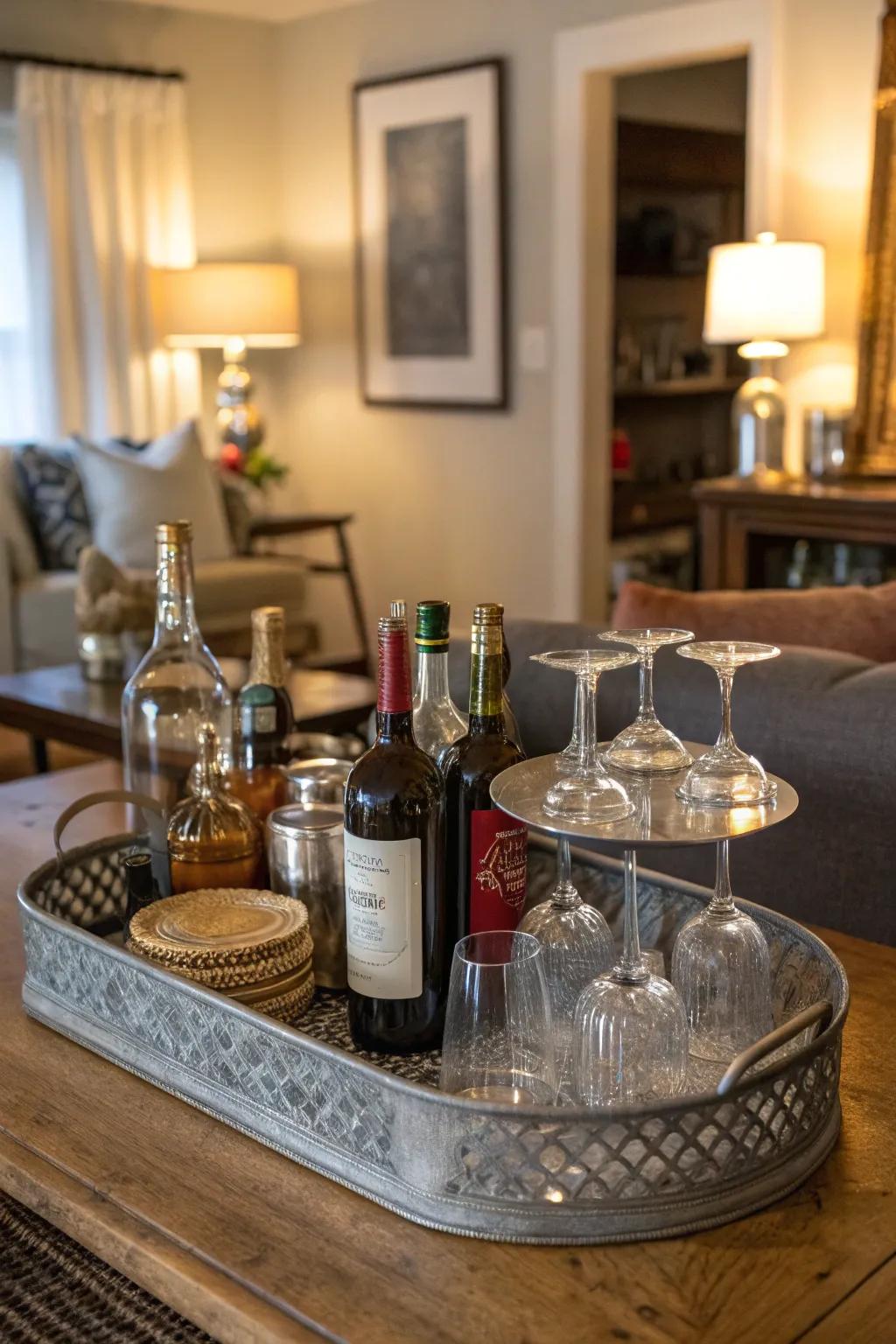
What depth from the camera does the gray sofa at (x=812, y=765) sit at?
161 cm

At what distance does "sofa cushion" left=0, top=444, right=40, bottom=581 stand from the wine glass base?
165 inches

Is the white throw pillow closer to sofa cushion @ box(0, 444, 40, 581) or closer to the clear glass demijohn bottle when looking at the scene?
sofa cushion @ box(0, 444, 40, 581)

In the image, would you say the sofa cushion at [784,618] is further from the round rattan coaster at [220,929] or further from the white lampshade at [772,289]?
the white lampshade at [772,289]

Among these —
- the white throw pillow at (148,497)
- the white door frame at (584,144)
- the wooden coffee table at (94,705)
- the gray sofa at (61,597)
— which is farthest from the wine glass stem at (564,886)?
the white throw pillow at (148,497)

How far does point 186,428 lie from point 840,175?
2476mm

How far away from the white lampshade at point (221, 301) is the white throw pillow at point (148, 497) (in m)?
0.50

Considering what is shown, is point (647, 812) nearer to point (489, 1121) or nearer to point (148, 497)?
point (489, 1121)

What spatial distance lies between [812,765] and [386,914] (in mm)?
714

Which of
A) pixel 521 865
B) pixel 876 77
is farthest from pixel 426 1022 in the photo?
pixel 876 77

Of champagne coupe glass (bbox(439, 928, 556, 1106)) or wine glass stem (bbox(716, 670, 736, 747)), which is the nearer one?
champagne coupe glass (bbox(439, 928, 556, 1106))

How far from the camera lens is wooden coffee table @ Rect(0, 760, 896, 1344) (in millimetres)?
842

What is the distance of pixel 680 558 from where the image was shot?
634 cm

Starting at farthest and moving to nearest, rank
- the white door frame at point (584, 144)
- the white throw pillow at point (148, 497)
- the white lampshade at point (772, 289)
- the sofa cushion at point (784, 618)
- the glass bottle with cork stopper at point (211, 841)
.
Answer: the white throw pillow at point (148, 497)
the white door frame at point (584, 144)
the white lampshade at point (772, 289)
the sofa cushion at point (784, 618)
the glass bottle with cork stopper at point (211, 841)

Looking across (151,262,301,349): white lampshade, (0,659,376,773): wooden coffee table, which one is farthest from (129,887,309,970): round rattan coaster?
(151,262,301,349): white lampshade
